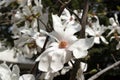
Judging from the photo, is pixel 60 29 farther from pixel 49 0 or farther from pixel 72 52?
pixel 49 0

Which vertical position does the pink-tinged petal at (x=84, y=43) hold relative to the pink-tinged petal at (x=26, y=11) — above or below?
below

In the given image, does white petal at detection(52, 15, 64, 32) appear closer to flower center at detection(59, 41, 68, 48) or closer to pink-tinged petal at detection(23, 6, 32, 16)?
flower center at detection(59, 41, 68, 48)

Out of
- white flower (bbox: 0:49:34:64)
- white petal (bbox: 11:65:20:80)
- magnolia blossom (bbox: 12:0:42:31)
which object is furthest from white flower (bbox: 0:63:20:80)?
white flower (bbox: 0:49:34:64)

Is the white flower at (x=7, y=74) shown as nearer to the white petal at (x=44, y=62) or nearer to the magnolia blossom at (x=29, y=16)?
the white petal at (x=44, y=62)

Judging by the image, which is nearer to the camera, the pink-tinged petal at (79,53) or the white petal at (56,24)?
the pink-tinged petal at (79,53)

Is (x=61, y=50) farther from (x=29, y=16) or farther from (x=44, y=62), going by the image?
(x=29, y=16)

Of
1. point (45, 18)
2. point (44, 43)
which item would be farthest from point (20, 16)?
point (44, 43)

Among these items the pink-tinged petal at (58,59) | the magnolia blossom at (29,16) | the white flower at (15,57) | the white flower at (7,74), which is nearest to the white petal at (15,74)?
the white flower at (7,74)
